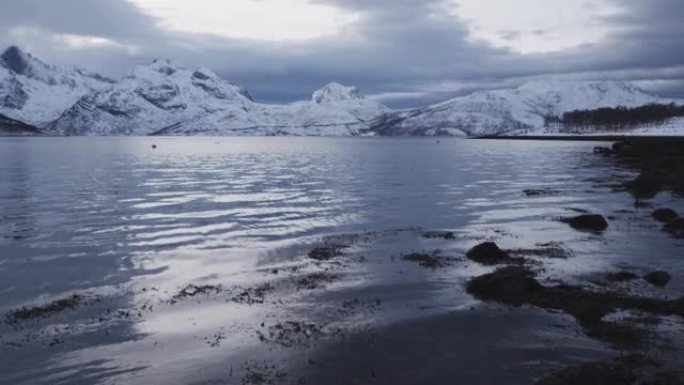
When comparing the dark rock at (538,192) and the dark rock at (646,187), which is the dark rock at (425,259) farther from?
the dark rock at (646,187)

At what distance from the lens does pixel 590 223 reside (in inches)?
1432

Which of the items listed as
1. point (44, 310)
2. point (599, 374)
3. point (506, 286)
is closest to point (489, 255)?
point (506, 286)

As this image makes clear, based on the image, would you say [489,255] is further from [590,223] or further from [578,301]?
[590,223]

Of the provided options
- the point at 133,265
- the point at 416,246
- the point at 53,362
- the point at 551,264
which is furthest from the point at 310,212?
the point at 53,362

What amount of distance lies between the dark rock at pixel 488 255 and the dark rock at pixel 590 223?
32.8 ft

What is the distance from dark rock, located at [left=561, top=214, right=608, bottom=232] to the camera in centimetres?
3606

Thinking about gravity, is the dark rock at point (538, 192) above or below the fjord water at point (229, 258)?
below

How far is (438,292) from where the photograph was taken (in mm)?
23109

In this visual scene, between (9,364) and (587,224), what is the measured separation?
31095 mm

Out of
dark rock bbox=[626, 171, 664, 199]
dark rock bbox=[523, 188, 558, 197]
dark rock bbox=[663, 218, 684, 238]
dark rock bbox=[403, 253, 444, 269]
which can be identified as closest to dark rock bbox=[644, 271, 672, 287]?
dark rock bbox=[403, 253, 444, 269]

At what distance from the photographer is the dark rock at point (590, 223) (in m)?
36.1

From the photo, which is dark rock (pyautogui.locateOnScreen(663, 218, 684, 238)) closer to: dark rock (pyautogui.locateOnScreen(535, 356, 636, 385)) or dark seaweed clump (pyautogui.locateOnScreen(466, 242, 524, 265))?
dark seaweed clump (pyautogui.locateOnScreen(466, 242, 524, 265))

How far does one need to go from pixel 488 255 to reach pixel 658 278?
7138mm

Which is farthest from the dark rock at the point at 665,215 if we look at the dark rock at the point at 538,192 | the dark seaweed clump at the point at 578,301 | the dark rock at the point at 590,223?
the dark seaweed clump at the point at 578,301
